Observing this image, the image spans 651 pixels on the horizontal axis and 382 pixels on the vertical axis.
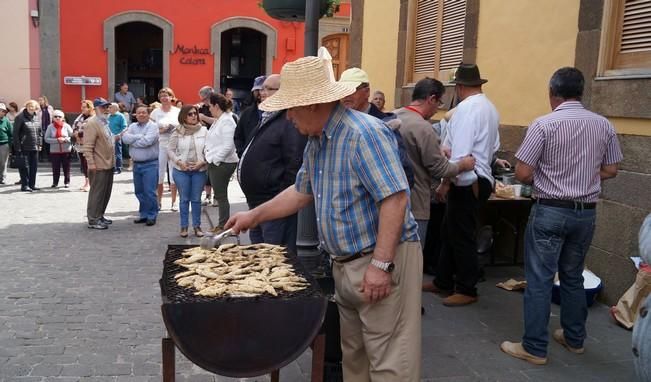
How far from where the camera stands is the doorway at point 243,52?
24.3 m

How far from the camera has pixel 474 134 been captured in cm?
506

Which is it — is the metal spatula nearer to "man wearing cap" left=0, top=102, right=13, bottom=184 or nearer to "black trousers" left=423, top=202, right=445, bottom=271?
"black trousers" left=423, top=202, right=445, bottom=271

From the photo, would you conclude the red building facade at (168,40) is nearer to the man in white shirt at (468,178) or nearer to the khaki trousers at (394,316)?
the man in white shirt at (468,178)

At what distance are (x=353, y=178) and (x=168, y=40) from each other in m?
20.1

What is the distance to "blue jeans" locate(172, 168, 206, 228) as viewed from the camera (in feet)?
26.2

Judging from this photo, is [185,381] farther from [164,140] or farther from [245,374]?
[164,140]

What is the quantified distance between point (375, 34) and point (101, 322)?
23.3ft

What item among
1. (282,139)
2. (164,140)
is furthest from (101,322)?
(164,140)

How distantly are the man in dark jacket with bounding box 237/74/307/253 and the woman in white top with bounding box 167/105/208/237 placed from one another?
3.32 metres

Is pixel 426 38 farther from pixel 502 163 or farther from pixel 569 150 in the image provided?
pixel 569 150

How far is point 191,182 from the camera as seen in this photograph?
802 cm

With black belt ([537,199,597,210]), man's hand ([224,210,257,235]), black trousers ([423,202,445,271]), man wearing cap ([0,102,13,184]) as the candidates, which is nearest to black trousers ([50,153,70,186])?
man wearing cap ([0,102,13,184])

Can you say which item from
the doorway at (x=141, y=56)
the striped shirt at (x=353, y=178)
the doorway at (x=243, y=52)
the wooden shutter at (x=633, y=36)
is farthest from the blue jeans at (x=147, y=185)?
the doorway at (x=141, y=56)

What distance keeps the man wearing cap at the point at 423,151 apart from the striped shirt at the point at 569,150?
787 mm
